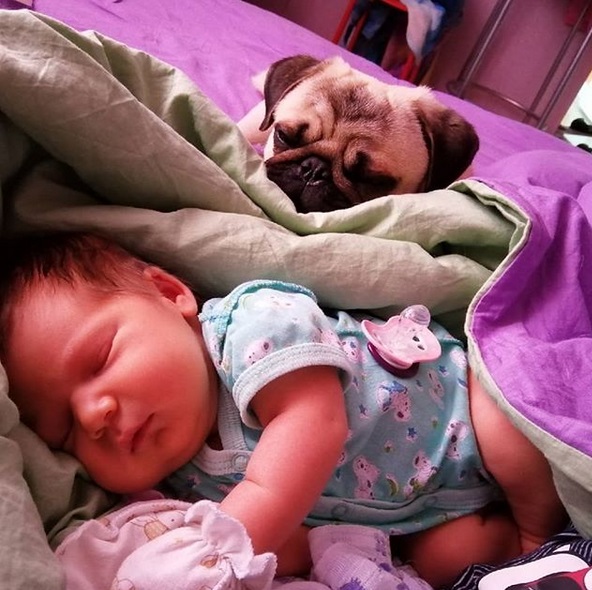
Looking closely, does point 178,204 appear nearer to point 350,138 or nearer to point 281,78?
point 350,138

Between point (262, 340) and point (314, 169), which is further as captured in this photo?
point (314, 169)

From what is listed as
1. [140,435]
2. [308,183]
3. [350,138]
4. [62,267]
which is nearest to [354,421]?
[140,435]

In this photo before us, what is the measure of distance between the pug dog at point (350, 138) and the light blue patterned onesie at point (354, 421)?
0.44 metres

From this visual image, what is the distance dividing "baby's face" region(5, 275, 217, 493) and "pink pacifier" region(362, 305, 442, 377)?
21cm

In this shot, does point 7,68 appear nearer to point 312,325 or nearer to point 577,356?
point 312,325

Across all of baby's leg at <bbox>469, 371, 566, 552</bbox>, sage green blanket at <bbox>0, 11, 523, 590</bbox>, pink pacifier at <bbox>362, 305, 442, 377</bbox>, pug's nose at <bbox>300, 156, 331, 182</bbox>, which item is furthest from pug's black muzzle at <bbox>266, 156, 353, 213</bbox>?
baby's leg at <bbox>469, 371, 566, 552</bbox>

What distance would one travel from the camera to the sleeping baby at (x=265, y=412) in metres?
0.63

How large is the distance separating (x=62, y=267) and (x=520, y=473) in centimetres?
52

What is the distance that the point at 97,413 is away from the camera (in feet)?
2.02

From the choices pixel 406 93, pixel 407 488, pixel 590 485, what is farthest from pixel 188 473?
pixel 406 93

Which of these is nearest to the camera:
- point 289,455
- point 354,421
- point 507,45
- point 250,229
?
point 289,455

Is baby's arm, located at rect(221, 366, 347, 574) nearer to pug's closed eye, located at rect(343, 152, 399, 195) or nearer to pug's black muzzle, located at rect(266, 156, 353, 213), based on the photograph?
pug's black muzzle, located at rect(266, 156, 353, 213)

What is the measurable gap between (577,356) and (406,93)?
0.84 m

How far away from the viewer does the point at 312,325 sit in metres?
0.68
